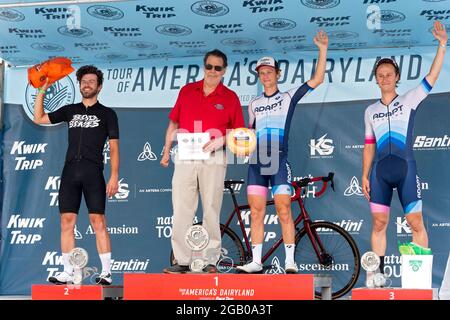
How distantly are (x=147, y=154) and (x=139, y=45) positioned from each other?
47.3 inches

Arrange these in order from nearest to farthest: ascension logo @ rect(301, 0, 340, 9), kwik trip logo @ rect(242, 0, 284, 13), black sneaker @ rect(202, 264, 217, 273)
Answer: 1. black sneaker @ rect(202, 264, 217, 273)
2. ascension logo @ rect(301, 0, 340, 9)
3. kwik trip logo @ rect(242, 0, 284, 13)

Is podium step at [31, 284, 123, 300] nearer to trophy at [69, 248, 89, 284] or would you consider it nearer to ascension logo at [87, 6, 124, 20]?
trophy at [69, 248, 89, 284]

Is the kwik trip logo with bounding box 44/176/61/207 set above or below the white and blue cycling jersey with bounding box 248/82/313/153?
below

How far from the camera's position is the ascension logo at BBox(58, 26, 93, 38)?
7.48 meters

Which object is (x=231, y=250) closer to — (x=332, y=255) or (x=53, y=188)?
(x=332, y=255)

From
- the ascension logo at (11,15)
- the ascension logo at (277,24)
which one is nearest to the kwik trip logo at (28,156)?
the ascension logo at (11,15)

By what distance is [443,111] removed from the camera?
25.2 feet

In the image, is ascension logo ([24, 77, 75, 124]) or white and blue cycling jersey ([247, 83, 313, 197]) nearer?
white and blue cycling jersey ([247, 83, 313, 197])

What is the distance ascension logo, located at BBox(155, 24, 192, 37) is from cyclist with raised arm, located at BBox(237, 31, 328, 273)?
1197 millimetres

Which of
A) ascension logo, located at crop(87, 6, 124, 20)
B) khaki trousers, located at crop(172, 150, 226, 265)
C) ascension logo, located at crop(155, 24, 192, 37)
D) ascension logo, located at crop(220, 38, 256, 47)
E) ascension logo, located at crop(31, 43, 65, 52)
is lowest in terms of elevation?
khaki trousers, located at crop(172, 150, 226, 265)

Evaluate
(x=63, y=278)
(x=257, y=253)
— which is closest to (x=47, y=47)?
(x=63, y=278)

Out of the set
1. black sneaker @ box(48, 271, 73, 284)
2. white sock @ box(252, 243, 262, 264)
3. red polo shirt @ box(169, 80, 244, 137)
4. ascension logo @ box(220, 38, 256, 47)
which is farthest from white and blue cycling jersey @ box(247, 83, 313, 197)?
black sneaker @ box(48, 271, 73, 284)

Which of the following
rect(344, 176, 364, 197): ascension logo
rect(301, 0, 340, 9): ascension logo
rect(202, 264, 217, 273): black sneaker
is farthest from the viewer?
rect(344, 176, 364, 197): ascension logo
